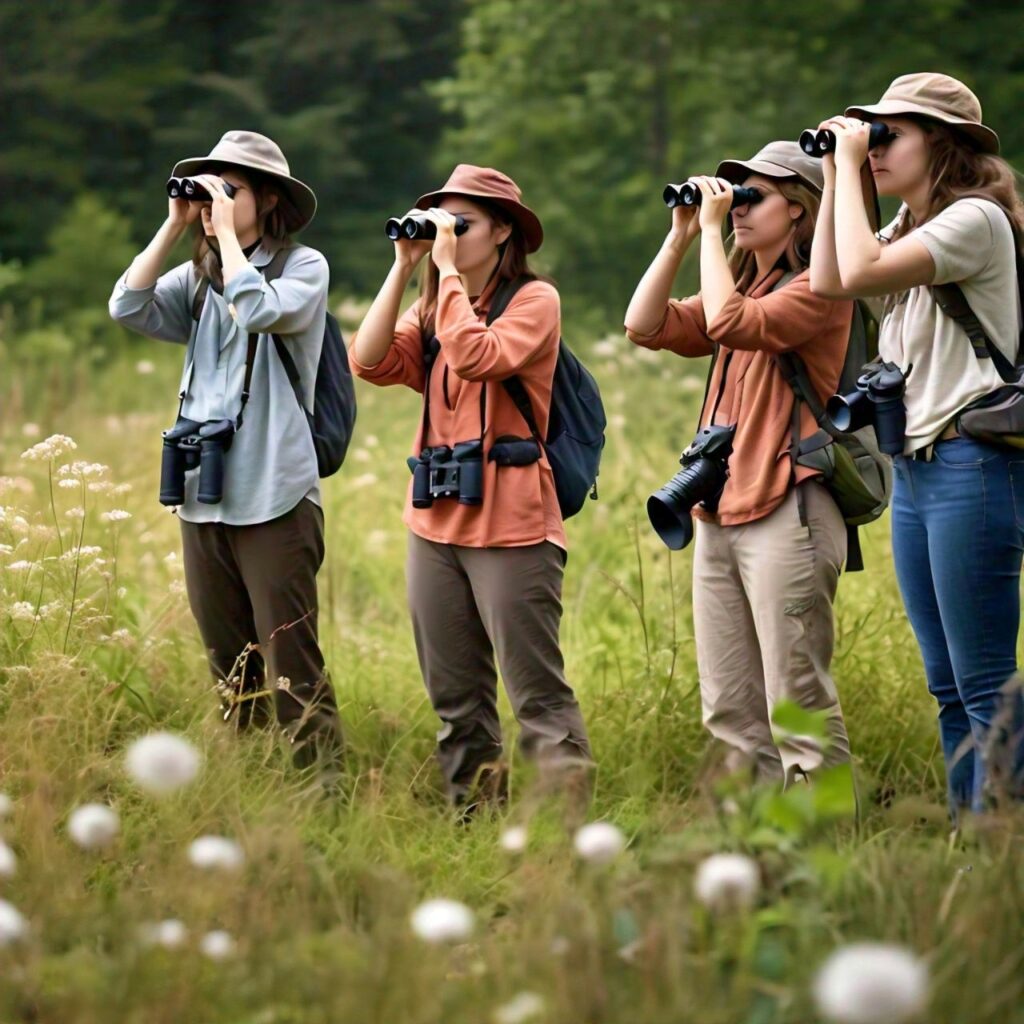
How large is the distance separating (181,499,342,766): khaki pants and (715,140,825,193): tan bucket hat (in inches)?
55.9

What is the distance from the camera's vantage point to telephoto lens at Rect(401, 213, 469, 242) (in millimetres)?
3752

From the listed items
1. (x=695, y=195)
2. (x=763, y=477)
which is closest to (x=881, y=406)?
(x=763, y=477)

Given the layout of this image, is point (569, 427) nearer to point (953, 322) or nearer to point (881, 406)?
point (881, 406)

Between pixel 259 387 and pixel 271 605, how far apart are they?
580 millimetres

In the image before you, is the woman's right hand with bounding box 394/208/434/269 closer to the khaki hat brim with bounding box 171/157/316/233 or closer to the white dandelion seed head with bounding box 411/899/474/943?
the khaki hat brim with bounding box 171/157/316/233

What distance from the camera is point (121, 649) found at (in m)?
4.45

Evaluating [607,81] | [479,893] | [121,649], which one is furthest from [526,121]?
[479,893]

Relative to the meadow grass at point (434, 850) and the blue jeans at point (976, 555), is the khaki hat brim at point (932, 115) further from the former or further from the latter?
the meadow grass at point (434, 850)

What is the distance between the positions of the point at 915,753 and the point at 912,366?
1516 mm

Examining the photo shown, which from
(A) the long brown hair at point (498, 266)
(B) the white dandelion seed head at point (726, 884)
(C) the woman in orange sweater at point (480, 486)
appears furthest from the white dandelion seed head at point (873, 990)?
(A) the long brown hair at point (498, 266)

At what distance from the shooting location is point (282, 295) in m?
3.78

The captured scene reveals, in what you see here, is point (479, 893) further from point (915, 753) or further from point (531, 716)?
point (915, 753)

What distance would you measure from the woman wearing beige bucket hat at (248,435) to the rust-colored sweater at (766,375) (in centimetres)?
109

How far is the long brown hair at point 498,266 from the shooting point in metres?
3.90
